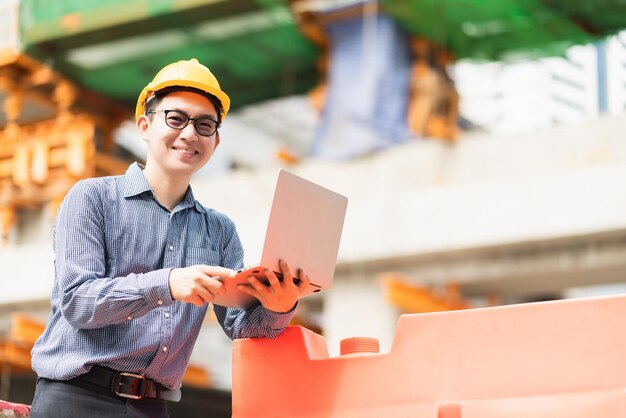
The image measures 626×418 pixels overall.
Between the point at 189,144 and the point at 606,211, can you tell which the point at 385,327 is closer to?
the point at 606,211

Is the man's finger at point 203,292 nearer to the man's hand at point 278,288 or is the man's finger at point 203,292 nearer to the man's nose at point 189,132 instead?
the man's hand at point 278,288

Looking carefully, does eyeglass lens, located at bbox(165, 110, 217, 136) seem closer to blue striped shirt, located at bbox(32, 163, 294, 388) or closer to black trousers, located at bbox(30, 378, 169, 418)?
blue striped shirt, located at bbox(32, 163, 294, 388)

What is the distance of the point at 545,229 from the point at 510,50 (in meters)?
3.49

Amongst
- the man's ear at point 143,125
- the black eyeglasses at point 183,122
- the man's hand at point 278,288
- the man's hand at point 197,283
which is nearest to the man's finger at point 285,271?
the man's hand at point 278,288

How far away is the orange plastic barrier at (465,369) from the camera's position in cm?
281

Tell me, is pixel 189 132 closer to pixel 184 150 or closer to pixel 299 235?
pixel 184 150

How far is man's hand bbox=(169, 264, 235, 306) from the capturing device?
2760mm

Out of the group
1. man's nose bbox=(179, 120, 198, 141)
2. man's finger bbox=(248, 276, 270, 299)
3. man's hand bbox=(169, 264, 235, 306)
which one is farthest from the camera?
man's nose bbox=(179, 120, 198, 141)

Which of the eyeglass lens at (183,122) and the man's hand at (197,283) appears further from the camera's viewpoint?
the eyeglass lens at (183,122)

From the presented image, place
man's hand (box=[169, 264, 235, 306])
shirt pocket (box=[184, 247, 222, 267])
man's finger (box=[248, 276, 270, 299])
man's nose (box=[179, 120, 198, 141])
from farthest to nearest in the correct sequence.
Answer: shirt pocket (box=[184, 247, 222, 267]), man's nose (box=[179, 120, 198, 141]), man's finger (box=[248, 276, 270, 299]), man's hand (box=[169, 264, 235, 306])

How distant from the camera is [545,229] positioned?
37.0ft

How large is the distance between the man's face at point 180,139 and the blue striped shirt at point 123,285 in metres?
0.12

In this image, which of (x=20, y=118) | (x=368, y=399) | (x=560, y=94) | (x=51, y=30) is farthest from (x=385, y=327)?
(x=368, y=399)

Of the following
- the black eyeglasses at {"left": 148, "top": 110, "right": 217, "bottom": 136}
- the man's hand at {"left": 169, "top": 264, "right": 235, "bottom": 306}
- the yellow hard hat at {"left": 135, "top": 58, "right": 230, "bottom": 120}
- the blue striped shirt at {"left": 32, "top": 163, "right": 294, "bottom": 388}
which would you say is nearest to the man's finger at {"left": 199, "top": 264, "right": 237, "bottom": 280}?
the man's hand at {"left": 169, "top": 264, "right": 235, "bottom": 306}
